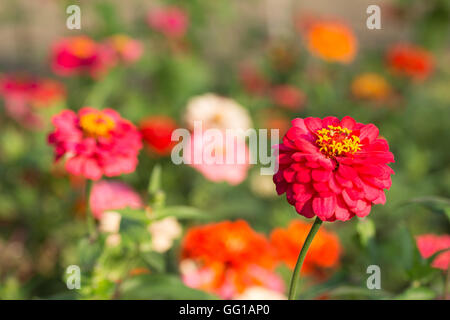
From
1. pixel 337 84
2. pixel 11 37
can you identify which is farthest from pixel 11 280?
pixel 11 37

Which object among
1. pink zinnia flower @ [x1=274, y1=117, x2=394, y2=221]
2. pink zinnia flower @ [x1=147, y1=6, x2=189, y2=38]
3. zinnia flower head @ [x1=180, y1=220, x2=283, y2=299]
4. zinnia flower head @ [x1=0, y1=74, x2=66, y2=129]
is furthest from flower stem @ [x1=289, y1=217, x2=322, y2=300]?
pink zinnia flower @ [x1=147, y1=6, x2=189, y2=38]

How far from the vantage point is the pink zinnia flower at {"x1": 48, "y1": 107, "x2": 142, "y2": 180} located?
829 millimetres

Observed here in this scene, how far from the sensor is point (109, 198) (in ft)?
4.16

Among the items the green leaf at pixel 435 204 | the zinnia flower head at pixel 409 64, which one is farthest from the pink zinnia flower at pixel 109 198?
the zinnia flower head at pixel 409 64

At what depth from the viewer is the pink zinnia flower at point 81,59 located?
63.7 inches

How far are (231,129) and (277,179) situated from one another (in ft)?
3.09

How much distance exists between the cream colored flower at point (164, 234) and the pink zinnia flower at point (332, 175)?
0.48 meters

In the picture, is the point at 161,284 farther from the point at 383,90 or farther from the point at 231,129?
the point at 383,90

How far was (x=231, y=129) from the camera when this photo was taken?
159 cm

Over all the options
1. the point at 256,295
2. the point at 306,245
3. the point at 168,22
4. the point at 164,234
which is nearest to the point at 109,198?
the point at 164,234

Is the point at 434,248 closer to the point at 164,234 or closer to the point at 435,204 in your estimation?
the point at 435,204

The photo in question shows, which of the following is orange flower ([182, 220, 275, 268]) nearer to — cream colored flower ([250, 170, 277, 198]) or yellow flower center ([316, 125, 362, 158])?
yellow flower center ([316, 125, 362, 158])

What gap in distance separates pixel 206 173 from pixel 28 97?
2.52 ft

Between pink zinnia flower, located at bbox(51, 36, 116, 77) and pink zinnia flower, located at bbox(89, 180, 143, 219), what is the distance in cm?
47
